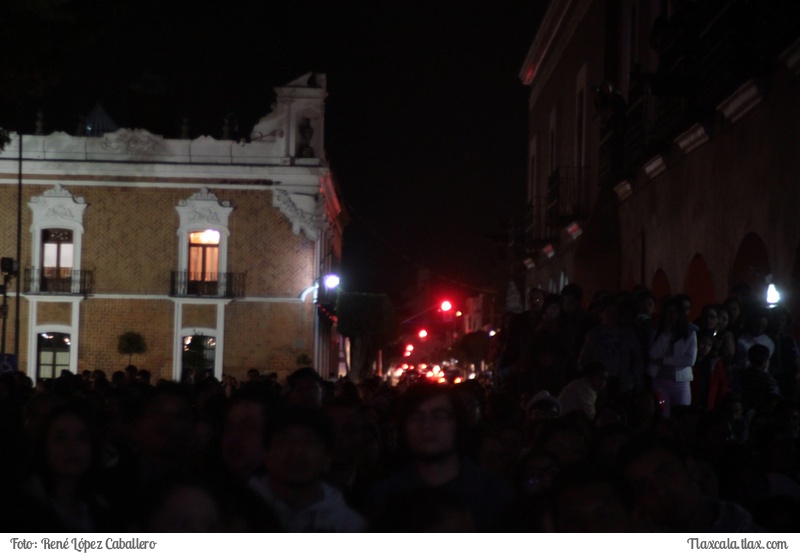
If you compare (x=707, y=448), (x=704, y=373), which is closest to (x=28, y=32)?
(x=704, y=373)

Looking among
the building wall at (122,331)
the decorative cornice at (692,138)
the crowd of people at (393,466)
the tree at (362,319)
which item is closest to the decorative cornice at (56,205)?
the building wall at (122,331)

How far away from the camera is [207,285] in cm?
3881

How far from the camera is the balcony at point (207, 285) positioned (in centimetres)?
3847

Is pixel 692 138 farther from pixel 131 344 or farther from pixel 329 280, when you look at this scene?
pixel 131 344

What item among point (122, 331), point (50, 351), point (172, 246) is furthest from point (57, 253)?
point (172, 246)

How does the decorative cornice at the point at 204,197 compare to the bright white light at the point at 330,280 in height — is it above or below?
above

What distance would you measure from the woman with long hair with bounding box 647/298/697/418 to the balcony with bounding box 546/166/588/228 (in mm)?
14375

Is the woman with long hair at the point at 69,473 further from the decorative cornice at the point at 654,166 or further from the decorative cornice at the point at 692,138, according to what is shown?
the decorative cornice at the point at 654,166

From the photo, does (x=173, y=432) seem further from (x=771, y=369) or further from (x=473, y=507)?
(x=771, y=369)

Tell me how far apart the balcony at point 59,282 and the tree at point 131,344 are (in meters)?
1.86

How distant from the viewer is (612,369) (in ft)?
32.3

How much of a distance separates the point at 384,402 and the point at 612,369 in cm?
325

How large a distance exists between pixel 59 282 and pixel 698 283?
26.0 metres

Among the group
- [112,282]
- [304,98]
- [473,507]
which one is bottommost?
[473,507]
